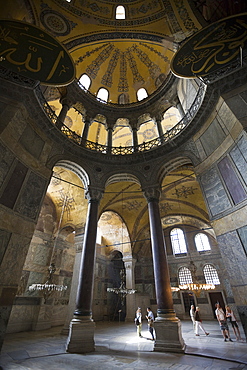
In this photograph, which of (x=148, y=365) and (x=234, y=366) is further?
(x=148, y=365)

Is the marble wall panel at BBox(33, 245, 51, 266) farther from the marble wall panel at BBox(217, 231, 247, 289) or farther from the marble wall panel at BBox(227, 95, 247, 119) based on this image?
the marble wall panel at BBox(227, 95, 247, 119)

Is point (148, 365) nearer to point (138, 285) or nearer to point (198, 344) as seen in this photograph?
point (198, 344)

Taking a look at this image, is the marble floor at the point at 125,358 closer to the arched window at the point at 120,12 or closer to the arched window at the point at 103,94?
the arched window at the point at 103,94

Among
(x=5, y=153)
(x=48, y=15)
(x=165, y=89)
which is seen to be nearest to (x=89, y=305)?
(x=5, y=153)

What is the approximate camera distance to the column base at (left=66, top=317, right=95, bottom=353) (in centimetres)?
574

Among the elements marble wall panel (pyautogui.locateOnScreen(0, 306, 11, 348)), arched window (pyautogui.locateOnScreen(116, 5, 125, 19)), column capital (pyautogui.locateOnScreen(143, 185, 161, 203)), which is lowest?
marble wall panel (pyautogui.locateOnScreen(0, 306, 11, 348))

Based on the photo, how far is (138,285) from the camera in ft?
51.6

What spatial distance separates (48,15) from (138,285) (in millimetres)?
18742

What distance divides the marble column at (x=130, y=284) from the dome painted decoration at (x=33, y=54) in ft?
42.4

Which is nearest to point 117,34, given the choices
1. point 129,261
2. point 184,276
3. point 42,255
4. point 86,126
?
point 86,126

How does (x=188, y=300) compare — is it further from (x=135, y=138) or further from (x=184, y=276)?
(x=135, y=138)

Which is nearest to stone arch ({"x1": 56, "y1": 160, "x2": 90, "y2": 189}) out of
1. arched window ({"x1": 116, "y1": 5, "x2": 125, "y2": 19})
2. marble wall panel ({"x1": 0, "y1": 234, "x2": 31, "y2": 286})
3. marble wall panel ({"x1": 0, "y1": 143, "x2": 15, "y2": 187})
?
marble wall panel ({"x1": 0, "y1": 143, "x2": 15, "y2": 187})

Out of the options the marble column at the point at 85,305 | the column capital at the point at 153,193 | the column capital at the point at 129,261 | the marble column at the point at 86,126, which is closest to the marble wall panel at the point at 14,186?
the marble column at the point at 85,305

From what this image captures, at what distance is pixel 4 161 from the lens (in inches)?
251
